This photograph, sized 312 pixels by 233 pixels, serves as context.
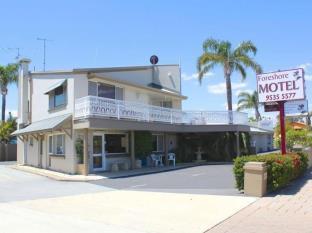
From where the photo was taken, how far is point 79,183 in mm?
19531

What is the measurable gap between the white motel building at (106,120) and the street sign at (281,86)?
864 centimetres

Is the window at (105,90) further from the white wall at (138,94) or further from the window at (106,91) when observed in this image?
the white wall at (138,94)

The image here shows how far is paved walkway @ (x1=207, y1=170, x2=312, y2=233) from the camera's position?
884cm

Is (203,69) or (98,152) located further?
(203,69)

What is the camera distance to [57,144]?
1044 inches

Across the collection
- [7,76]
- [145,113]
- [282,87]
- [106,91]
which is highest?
[7,76]

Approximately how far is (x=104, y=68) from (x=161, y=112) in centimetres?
480

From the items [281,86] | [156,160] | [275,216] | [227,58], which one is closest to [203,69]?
[227,58]

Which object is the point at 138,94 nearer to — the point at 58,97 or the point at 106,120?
the point at 58,97

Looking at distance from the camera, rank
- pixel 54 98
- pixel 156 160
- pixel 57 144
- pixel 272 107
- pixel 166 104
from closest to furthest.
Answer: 1. pixel 272 107
2. pixel 57 144
3. pixel 54 98
4. pixel 156 160
5. pixel 166 104

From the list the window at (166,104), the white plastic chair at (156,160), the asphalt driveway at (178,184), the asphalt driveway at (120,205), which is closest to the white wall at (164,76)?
the window at (166,104)

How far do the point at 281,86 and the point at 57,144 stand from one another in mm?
14975

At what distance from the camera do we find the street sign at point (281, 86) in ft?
54.9

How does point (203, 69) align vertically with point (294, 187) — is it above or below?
above
